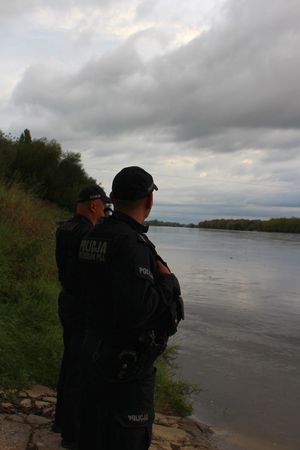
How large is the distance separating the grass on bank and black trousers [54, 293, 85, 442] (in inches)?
54.4

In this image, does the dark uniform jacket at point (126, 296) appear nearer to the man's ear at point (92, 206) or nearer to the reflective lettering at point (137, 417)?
the reflective lettering at point (137, 417)

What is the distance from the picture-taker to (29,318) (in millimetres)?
7621

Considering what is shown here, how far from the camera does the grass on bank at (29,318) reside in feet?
20.2

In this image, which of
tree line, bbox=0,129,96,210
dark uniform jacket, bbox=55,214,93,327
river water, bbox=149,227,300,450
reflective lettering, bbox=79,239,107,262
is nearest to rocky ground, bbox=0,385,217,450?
river water, bbox=149,227,300,450

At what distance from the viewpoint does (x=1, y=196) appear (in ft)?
40.5

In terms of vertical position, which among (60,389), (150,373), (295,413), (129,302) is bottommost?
(295,413)

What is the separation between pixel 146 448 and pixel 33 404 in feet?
Answer: 9.40

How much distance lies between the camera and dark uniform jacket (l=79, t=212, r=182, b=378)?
2613 mm

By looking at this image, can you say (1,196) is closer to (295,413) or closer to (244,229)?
(295,413)

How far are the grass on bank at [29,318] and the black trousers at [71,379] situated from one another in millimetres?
1383

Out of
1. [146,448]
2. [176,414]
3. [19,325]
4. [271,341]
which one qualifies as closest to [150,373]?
[146,448]

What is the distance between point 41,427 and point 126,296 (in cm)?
280

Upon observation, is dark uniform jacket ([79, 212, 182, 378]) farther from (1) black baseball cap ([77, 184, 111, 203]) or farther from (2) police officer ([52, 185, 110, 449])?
(1) black baseball cap ([77, 184, 111, 203])

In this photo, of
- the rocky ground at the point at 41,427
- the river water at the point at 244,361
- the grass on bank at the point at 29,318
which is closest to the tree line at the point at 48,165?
the river water at the point at 244,361
